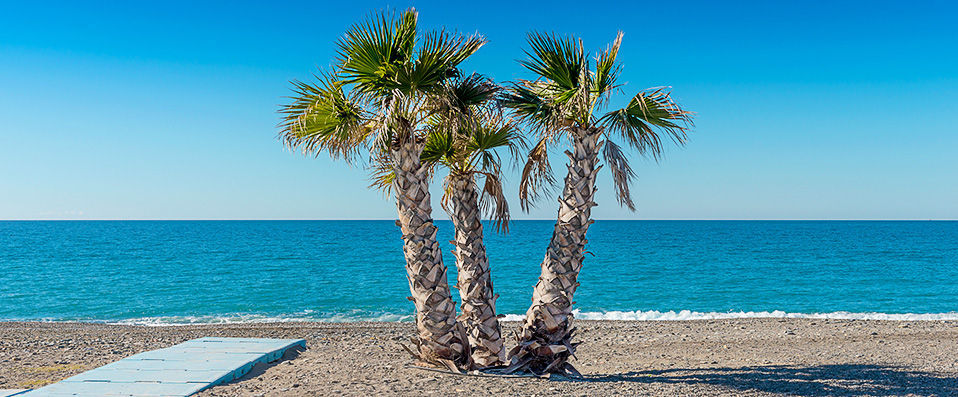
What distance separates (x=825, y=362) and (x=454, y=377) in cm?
628

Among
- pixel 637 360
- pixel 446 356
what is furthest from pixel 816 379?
pixel 446 356

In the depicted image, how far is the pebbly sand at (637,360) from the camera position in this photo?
756 centimetres

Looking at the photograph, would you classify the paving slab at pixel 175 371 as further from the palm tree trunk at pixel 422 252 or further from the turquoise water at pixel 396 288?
the turquoise water at pixel 396 288

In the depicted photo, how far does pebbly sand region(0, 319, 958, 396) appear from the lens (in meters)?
7.56

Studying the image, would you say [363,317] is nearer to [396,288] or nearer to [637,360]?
[396,288]

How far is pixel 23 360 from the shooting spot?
1050 centimetres

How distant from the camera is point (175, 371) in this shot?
307 inches

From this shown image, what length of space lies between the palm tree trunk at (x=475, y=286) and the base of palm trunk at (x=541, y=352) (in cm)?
23

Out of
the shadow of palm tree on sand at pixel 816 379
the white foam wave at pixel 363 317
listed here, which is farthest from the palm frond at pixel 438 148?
the white foam wave at pixel 363 317

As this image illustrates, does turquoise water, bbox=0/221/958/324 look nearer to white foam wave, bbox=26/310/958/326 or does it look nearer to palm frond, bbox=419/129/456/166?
white foam wave, bbox=26/310/958/326

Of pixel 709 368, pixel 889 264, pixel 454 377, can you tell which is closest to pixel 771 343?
pixel 709 368

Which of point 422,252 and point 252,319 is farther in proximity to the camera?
point 252,319

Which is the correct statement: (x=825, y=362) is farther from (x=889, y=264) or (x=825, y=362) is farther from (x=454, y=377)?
(x=889, y=264)

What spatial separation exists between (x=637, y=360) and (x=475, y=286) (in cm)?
414
